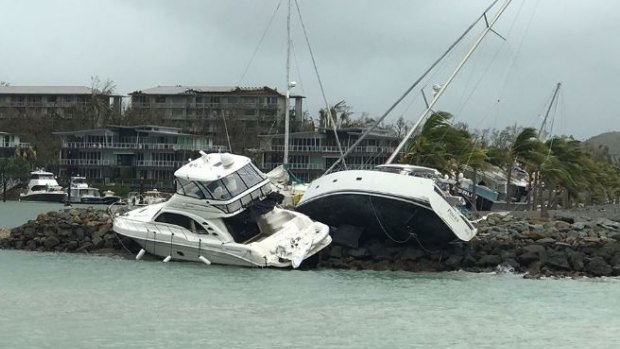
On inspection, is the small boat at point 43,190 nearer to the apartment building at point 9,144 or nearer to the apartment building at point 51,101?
the apartment building at point 9,144

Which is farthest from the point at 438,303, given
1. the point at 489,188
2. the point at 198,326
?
the point at 489,188

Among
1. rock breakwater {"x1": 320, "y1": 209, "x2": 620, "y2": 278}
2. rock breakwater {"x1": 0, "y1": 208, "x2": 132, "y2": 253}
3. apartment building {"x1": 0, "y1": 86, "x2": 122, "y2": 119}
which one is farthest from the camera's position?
apartment building {"x1": 0, "y1": 86, "x2": 122, "y2": 119}

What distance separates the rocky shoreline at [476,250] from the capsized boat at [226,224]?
171 centimetres

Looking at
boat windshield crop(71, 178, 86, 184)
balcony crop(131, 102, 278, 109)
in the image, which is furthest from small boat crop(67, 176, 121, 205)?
balcony crop(131, 102, 278, 109)

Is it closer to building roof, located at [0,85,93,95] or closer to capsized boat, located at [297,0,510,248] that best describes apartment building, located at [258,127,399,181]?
building roof, located at [0,85,93,95]

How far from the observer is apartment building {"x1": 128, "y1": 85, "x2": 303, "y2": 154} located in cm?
11038

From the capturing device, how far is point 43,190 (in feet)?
317

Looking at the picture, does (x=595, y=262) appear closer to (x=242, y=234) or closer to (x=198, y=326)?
(x=242, y=234)

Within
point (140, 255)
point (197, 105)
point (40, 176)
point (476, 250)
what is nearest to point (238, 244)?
point (140, 255)

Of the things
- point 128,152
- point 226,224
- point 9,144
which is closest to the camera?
point 226,224

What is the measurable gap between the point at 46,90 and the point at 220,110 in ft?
93.1

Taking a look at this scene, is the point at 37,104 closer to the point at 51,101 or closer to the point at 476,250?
the point at 51,101

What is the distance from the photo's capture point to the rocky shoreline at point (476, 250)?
101ft

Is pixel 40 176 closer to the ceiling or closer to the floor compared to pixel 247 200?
closer to the floor
